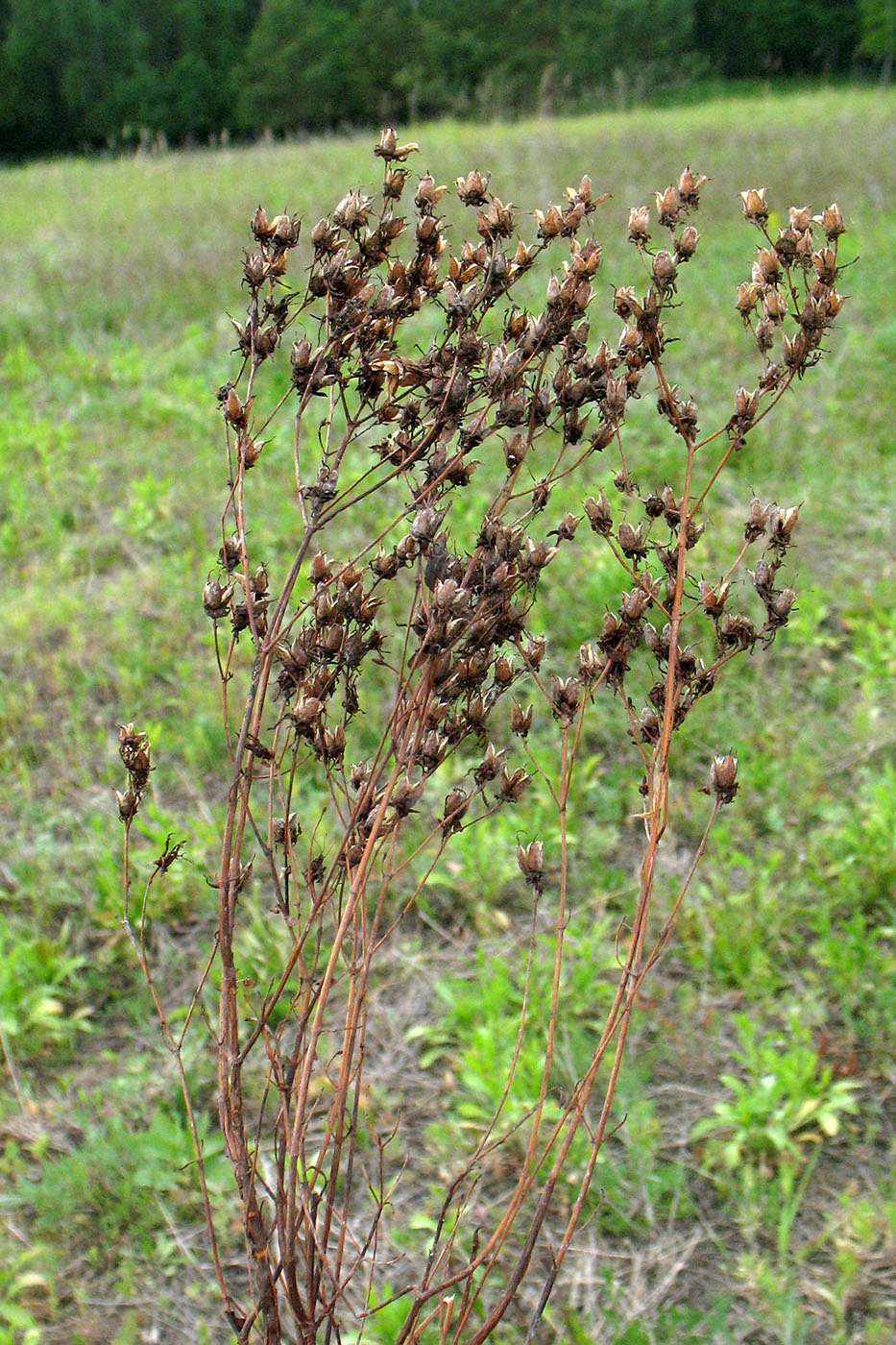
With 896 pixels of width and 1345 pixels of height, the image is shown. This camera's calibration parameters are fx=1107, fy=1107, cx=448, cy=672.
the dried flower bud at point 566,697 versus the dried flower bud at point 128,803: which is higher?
the dried flower bud at point 566,697

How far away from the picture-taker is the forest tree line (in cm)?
3456

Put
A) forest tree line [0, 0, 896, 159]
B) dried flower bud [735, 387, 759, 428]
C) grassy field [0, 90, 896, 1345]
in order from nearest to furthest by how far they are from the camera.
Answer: dried flower bud [735, 387, 759, 428]
grassy field [0, 90, 896, 1345]
forest tree line [0, 0, 896, 159]

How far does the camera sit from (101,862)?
3029mm

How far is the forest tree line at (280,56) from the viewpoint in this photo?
34.6 m

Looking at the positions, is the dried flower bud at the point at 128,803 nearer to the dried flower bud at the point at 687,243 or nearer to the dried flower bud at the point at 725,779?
the dried flower bud at the point at 725,779

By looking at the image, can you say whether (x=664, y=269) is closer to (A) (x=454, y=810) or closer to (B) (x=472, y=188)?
(B) (x=472, y=188)

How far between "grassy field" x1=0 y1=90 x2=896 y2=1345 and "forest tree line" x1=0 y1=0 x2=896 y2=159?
32.3 m

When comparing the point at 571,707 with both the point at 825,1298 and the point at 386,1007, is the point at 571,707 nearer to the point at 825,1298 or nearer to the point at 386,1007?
the point at 825,1298

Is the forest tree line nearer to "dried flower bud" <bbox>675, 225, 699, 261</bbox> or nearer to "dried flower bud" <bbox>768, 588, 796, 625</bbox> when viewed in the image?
"dried flower bud" <bbox>675, 225, 699, 261</bbox>

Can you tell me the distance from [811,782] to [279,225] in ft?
8.36

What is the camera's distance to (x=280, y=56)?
35594 mm

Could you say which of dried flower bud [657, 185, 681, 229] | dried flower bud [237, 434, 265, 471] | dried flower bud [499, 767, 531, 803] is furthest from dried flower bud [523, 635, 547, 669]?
dried flower bud [657, 185, 681, 229]

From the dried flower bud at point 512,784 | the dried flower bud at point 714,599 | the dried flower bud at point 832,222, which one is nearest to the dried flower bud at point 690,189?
the dried flower bud at point 832,222

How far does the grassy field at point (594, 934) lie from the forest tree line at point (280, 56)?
106 feet
